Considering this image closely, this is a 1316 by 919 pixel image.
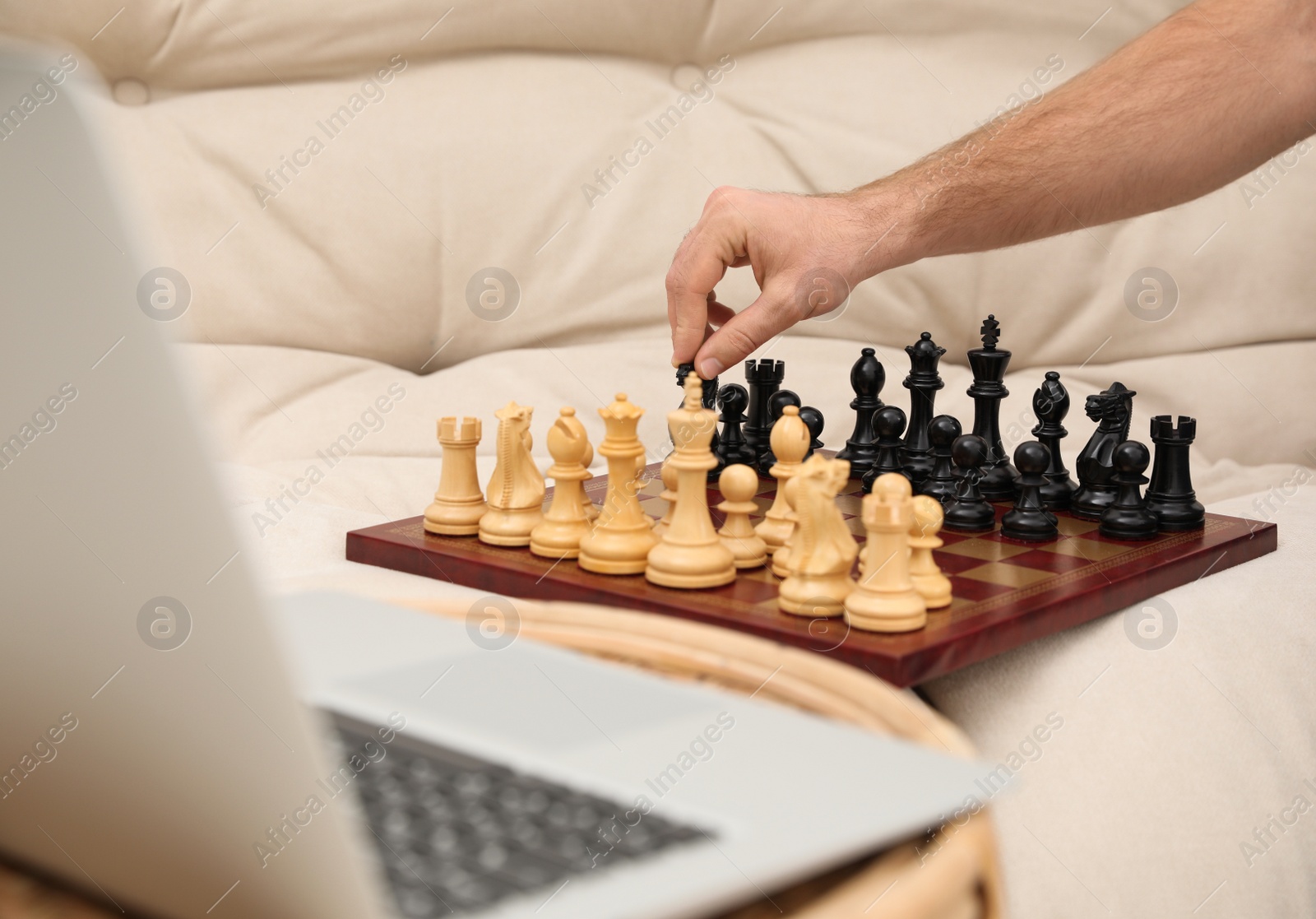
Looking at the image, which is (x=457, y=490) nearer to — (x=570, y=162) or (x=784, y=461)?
(x=784, y=461)

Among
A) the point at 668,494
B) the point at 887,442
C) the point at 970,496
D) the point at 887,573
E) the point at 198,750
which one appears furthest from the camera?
the point at 887,442

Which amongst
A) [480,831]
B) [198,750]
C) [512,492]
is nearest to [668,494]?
[512,492]

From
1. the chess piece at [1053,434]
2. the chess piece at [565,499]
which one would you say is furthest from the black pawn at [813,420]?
the chess piece at [565,499]

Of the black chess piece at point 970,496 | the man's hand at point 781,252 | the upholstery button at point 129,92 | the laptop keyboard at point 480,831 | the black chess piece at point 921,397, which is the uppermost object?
the upholstery button at point 129,92

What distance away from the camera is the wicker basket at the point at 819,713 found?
45 cm

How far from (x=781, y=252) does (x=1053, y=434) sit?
0.37 m

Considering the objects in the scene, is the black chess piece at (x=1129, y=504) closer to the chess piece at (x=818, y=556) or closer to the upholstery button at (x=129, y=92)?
the chess piece at (x=818, y=556)

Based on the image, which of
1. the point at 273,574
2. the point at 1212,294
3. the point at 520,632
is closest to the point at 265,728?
the point at 520,632

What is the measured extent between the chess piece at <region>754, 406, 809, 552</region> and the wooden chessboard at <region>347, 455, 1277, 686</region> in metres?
0.06

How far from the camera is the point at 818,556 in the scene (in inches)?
39.0

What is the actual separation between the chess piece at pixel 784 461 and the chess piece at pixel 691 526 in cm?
8

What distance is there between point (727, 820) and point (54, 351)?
0.31 meters

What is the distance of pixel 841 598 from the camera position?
0.98m

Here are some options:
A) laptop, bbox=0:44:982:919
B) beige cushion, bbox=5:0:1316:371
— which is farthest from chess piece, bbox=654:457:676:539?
beige cushion, bbox=5:0:1316:371
